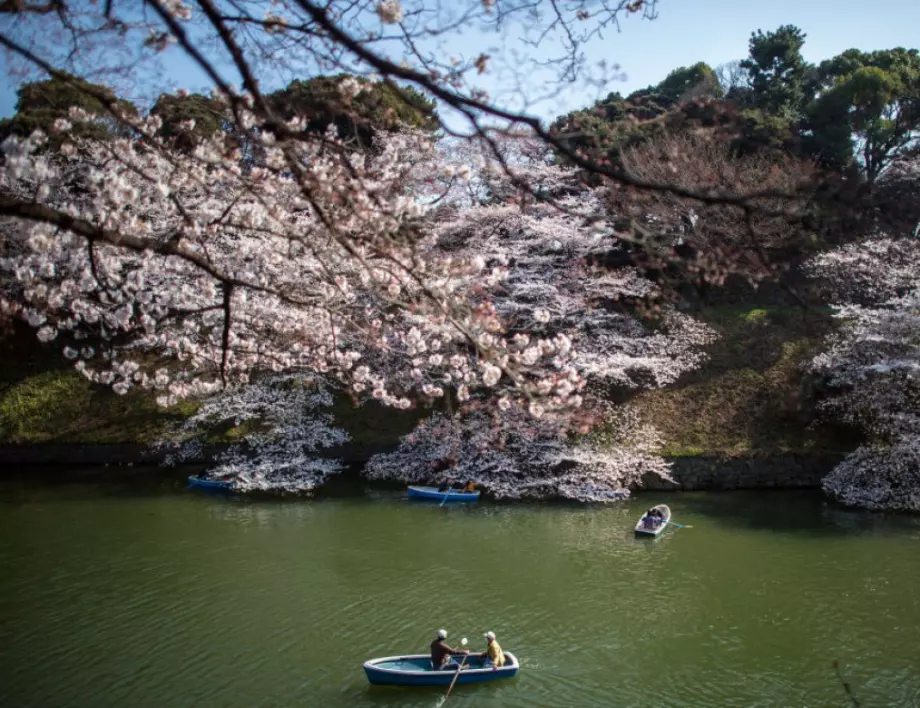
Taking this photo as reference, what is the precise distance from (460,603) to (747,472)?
7945mm

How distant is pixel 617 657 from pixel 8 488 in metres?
13.5

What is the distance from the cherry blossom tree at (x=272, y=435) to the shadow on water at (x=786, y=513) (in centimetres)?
753

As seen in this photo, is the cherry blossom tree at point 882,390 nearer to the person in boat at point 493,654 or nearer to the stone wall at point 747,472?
the stone wall at point 747,472

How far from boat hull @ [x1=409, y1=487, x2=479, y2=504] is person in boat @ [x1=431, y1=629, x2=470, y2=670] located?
6.10 meters

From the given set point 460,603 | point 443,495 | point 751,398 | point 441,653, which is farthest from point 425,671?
point 751,398

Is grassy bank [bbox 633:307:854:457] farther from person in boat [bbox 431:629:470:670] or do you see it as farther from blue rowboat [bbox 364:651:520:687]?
person in boat [bbox 431:629:470:670]

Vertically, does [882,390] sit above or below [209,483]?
above

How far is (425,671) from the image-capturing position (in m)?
6.78

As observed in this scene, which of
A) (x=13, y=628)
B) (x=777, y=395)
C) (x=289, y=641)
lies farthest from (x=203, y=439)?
(x=777, y=395)

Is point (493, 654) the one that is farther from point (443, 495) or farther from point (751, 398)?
point (751, 398)

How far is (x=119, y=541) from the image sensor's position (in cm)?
1088

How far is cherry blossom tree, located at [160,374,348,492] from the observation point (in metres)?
14.0

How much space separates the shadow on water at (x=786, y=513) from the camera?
11211mm

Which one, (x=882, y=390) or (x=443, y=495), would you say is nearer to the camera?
(x=443, y=495)
